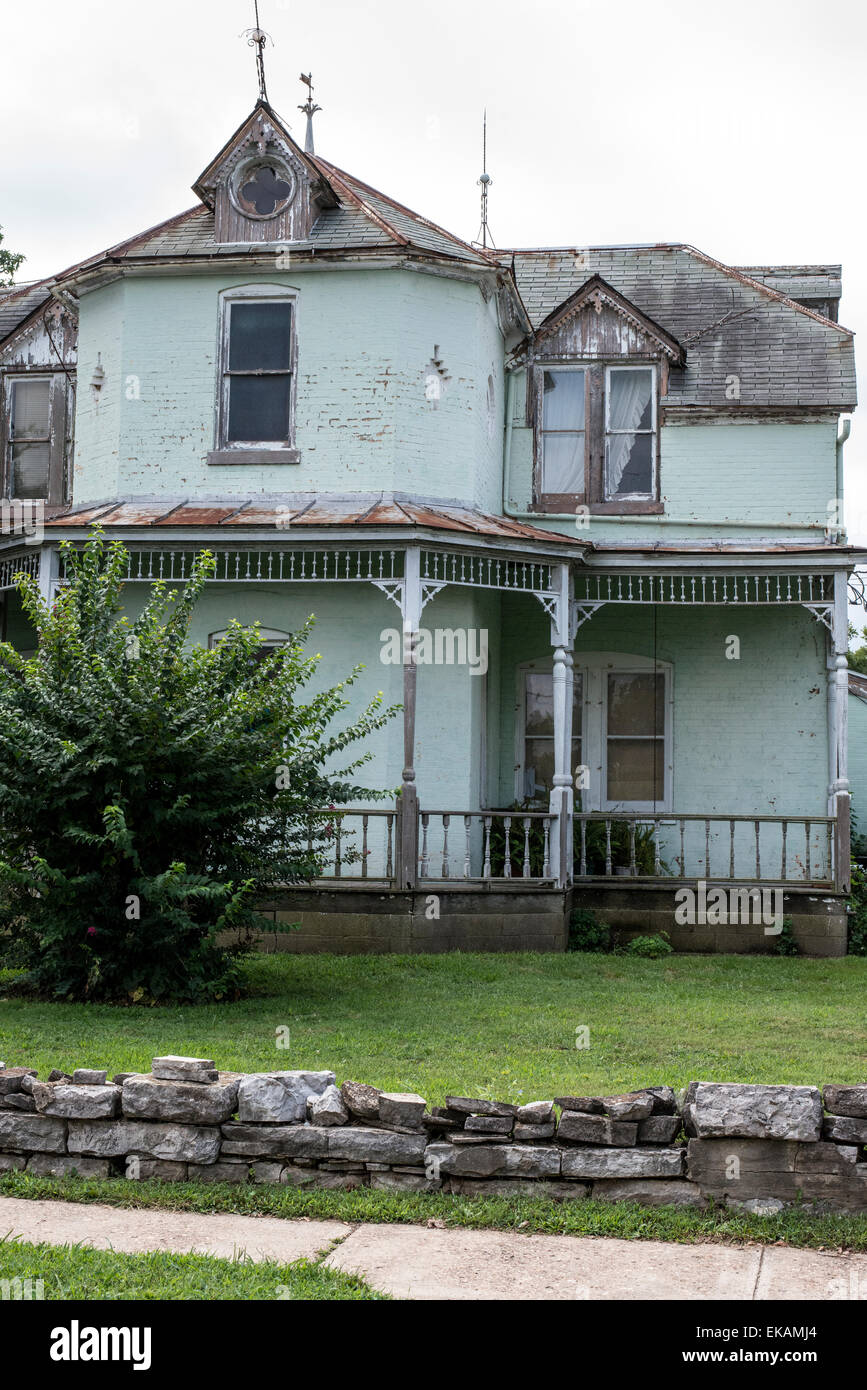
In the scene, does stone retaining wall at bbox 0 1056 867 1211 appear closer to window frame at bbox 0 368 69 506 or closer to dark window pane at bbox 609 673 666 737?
dark window pane at bbox 609 673 666 737

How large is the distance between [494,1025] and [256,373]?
851 cm

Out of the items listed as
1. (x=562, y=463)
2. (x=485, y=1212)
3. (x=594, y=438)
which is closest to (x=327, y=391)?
(x=562, y=463)

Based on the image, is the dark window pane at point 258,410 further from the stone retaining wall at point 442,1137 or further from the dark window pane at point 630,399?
the stone retaining wall at point 442,1137

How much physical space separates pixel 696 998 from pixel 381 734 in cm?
460

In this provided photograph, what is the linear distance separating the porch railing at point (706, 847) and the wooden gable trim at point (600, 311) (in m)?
5.65

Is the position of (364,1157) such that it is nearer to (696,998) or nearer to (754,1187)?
(754,1187)

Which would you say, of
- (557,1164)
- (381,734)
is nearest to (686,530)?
(381,734)

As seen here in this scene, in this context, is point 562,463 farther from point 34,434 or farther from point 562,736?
point 34,434

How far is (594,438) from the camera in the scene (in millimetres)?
16281

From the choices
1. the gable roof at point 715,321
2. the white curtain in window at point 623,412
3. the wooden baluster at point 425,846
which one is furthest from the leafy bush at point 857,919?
the gable roof at point 715,321

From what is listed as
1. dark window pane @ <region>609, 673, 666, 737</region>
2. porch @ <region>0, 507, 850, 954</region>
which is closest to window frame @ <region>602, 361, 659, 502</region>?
porch @ <region>0, 507, 850, 954</region>

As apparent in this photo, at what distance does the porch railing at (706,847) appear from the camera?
46.6 feet

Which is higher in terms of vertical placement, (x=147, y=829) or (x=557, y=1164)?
(x=147, y=829)
